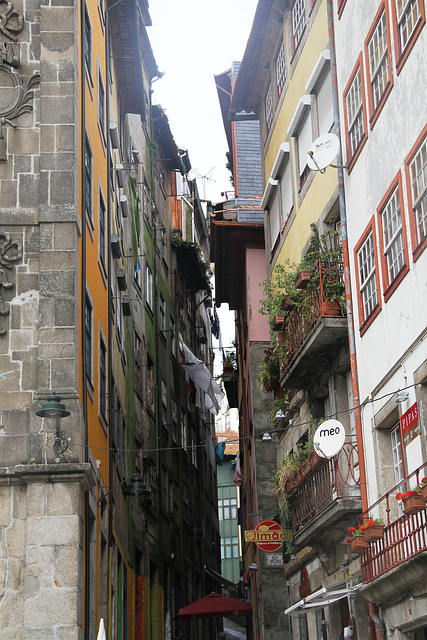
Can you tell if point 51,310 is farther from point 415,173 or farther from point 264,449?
point 264,449

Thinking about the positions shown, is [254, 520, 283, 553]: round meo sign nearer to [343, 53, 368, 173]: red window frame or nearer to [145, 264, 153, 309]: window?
[343, 53, 368, 173]: red window frame

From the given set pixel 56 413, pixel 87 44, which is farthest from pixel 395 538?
pixel 87 44

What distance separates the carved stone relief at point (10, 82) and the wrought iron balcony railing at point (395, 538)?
8.43 meters

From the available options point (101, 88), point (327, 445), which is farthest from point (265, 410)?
point (327, 445)

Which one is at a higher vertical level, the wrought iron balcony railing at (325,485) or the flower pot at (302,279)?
the flower pot at (302,279)

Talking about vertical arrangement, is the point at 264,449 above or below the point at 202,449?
below

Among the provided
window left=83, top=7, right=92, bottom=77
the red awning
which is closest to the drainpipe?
window left=83, top=7, right=92, bottom=77

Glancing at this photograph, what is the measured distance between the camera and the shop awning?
15.6 metres

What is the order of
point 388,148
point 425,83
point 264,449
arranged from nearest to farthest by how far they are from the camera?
point 425,83, point 388,148, point 264,449

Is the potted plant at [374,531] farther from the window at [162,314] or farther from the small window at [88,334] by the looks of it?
the window at [162,314]

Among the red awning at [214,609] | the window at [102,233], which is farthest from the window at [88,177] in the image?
the red awning at [214,609]

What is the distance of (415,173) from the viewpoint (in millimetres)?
13148

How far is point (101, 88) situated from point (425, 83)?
10.8 meters

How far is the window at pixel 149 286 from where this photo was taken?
32.3 meters
